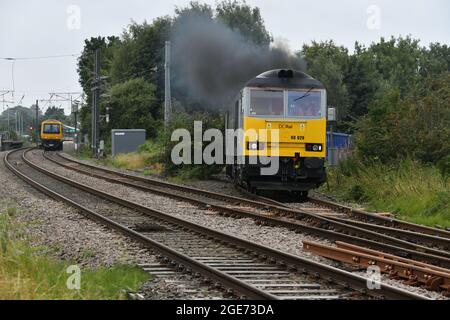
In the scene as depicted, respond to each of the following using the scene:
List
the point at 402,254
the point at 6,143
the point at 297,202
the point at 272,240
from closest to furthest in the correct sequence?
1. the point at 402,254
2. the point at 272,240
3. the point at 297,202
4. the point at 6,143

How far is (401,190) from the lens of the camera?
1625 cm

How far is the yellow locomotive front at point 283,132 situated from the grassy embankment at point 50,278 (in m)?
8.33

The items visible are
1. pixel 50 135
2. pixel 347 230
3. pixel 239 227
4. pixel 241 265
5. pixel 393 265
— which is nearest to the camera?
pixel 393 265

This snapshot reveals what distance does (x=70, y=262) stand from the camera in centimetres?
866

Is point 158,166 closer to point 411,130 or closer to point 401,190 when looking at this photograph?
point 411,130

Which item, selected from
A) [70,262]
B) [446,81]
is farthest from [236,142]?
[70,262]

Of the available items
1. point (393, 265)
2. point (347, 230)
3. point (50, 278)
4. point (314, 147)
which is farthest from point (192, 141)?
point (50, 278)

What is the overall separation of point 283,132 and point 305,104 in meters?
0.97

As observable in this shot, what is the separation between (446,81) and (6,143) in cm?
5347

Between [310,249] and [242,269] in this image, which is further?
[310,249]

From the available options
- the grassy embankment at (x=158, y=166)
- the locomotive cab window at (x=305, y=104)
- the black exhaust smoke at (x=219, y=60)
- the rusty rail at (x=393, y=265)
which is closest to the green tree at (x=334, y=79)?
the grassy embankment at (x=158, y=166)

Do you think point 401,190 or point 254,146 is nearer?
point 401,190

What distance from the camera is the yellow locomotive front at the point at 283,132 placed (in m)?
16.7

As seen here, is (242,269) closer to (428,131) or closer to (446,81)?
(428,131)
